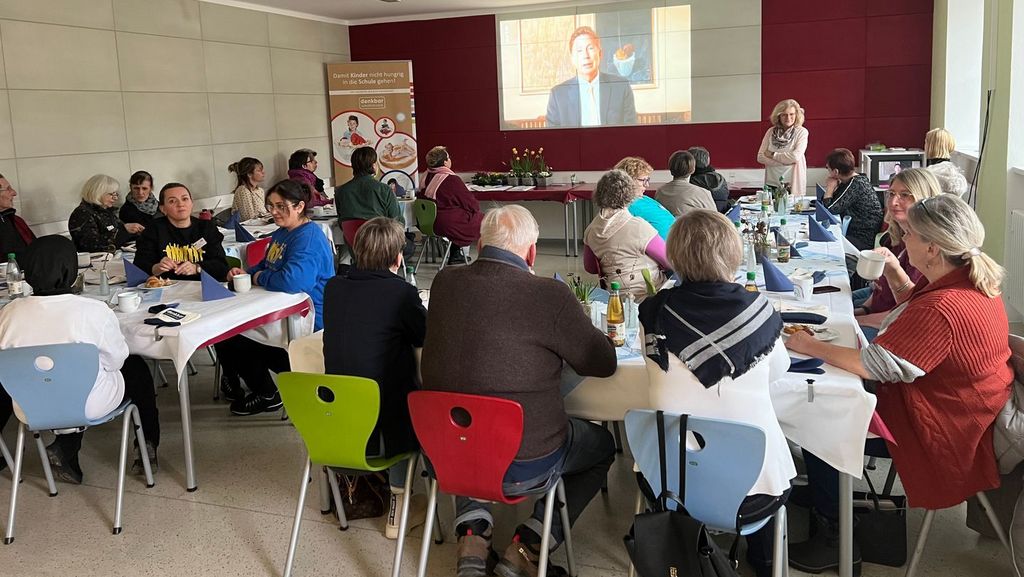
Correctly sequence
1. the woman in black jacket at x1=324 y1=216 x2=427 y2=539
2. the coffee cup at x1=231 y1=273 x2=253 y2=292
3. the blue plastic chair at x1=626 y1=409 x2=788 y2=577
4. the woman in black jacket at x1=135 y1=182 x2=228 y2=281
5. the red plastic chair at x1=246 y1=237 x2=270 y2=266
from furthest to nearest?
the red plastic chair at x1=246 y1=237 x2=270 y2=266, the woman in black jacket at x1=135 y1=182 x2=228 y2=281, the coffee cup at x1=231 y1=273 x2=253 y2=292, the woman in black jacket at x1=324 y1=216 x2=427 y2=539, the blue plastic chair at x1=626 y1=409 x2=788 y2=577

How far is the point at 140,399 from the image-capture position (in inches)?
149

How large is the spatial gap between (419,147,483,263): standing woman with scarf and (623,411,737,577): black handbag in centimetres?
583

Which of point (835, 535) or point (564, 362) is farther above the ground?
point (564, 362)

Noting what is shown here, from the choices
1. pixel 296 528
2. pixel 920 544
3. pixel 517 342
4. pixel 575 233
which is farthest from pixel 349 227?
pixel 920 544

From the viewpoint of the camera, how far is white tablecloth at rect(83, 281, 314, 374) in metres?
3.55

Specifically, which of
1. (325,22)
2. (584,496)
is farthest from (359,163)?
(584,496)

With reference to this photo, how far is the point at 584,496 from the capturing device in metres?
2.95

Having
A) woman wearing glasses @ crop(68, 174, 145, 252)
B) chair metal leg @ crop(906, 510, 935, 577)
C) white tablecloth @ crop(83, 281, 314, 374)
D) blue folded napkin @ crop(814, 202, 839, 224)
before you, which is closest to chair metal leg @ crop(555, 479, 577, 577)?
chair metal leg @ crop(906, 510, 935, 577)

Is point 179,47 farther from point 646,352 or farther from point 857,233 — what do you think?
point 646,352

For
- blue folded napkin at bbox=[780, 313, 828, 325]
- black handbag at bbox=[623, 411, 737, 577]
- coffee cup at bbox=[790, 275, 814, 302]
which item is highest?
coffee cup at bbox=[790, 275, 814, 302]

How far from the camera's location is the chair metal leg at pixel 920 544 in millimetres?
2558

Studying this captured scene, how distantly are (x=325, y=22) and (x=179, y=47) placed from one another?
2.59 meters

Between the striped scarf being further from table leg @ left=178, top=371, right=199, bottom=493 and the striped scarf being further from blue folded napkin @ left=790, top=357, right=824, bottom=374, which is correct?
table leg @ left=178, top=371, right=199, bottom=493

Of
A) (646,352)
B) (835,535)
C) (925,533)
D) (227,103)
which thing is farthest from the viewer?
(227,103)
